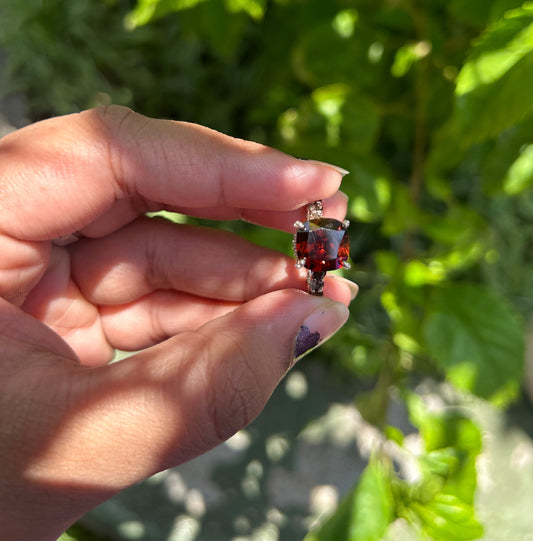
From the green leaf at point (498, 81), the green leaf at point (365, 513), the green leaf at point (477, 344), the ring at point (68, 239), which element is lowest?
the green leaf at point (365, 513)

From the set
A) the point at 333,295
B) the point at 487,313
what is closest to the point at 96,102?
the point at 333,295

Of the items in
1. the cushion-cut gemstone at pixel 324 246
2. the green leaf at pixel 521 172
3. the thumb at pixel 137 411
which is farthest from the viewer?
the green leaf at pixel 521 172

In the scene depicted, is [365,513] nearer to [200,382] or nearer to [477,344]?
[477,344]

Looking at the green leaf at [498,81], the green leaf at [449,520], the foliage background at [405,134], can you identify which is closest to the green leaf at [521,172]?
the foliage background at [405,134]

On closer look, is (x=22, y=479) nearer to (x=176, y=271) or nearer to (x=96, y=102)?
(x=176, y=271)

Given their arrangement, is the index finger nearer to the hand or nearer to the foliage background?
the hand

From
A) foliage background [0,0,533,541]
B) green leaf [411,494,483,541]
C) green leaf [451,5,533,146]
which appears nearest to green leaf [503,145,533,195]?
foliage background [0,0,533,541]

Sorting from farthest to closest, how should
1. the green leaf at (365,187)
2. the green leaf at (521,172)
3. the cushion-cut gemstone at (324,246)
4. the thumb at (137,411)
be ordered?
the green leaf at (365,187) → the green leaf at (521,172) → the cushion-cut gemstone at (324,246) → the thumb at (137,411)

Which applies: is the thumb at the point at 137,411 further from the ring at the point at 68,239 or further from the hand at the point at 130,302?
the ring at the point at 68,239
